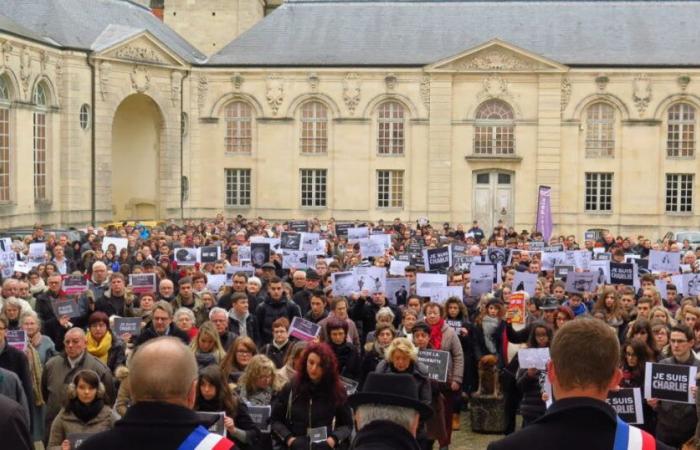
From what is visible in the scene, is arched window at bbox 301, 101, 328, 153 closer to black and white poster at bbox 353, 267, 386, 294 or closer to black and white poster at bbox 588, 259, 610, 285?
black and white poster at bbox 588, 259, 610, 285

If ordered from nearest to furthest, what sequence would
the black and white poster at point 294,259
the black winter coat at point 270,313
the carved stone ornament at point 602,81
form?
the black winter coat at point 270,313
the black and white poster at point 294,259
the carved stone ornament at point 602,81

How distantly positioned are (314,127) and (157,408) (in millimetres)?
40691

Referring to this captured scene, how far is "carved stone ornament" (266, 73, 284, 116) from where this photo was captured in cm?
4494

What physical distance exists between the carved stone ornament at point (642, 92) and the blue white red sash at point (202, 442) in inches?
1584

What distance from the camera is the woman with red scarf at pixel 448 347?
13070 millimetres

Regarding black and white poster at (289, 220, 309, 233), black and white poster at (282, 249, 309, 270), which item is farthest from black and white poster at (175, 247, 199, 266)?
black and white poster at (289, 220, 309, 233)

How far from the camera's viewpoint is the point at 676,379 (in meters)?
10.3

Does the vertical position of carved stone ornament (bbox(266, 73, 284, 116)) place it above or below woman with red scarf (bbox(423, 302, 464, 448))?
above

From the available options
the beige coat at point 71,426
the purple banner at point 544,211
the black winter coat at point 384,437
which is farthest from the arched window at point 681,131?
the black winter coat at point 384,437

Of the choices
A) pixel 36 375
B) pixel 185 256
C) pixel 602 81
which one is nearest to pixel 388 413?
pixel 36 375

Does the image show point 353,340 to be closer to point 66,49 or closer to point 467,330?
point 467,330

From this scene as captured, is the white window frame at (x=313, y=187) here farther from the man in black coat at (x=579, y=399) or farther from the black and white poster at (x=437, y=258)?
the man in black coat at (x=579, y=399)

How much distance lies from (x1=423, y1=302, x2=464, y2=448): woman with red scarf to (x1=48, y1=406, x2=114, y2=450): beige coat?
4743 mm

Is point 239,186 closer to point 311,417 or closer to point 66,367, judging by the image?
point 66,367
